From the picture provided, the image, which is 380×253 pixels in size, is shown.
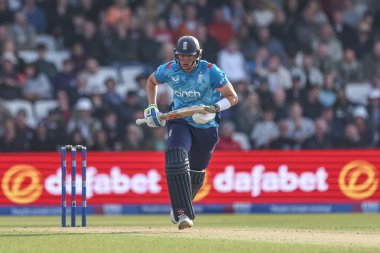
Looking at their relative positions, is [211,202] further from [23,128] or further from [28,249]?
[28,249]

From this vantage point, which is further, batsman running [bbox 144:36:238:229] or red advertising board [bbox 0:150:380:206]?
red advertising board [bbox 0:150:380:206]

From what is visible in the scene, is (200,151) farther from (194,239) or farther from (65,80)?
(65,80)

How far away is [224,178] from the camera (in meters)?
19.6

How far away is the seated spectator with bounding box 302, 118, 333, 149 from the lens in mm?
21031

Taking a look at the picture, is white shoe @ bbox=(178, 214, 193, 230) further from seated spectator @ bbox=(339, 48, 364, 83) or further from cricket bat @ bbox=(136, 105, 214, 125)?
seated spectator @ bbox=(339, 48, 364, 83)

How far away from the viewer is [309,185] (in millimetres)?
19797

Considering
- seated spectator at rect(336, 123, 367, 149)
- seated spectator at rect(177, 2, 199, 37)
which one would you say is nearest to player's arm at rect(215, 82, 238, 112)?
seated spectator at rect(336, 123, 367, 149)

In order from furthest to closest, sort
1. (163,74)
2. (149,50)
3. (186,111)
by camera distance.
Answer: (149,50) → (163,74) → (186,111)

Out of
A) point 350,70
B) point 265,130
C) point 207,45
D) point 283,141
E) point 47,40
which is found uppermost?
point 47,40

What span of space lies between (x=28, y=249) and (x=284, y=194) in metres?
10.2

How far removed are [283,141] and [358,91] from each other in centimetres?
330

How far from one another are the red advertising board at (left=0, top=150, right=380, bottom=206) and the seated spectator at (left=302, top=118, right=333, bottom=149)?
112cm

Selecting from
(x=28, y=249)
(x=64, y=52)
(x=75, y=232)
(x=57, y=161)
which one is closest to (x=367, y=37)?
(x=64, y=52)

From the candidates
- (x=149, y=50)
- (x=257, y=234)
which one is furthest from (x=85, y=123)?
(x=257, y=234)
